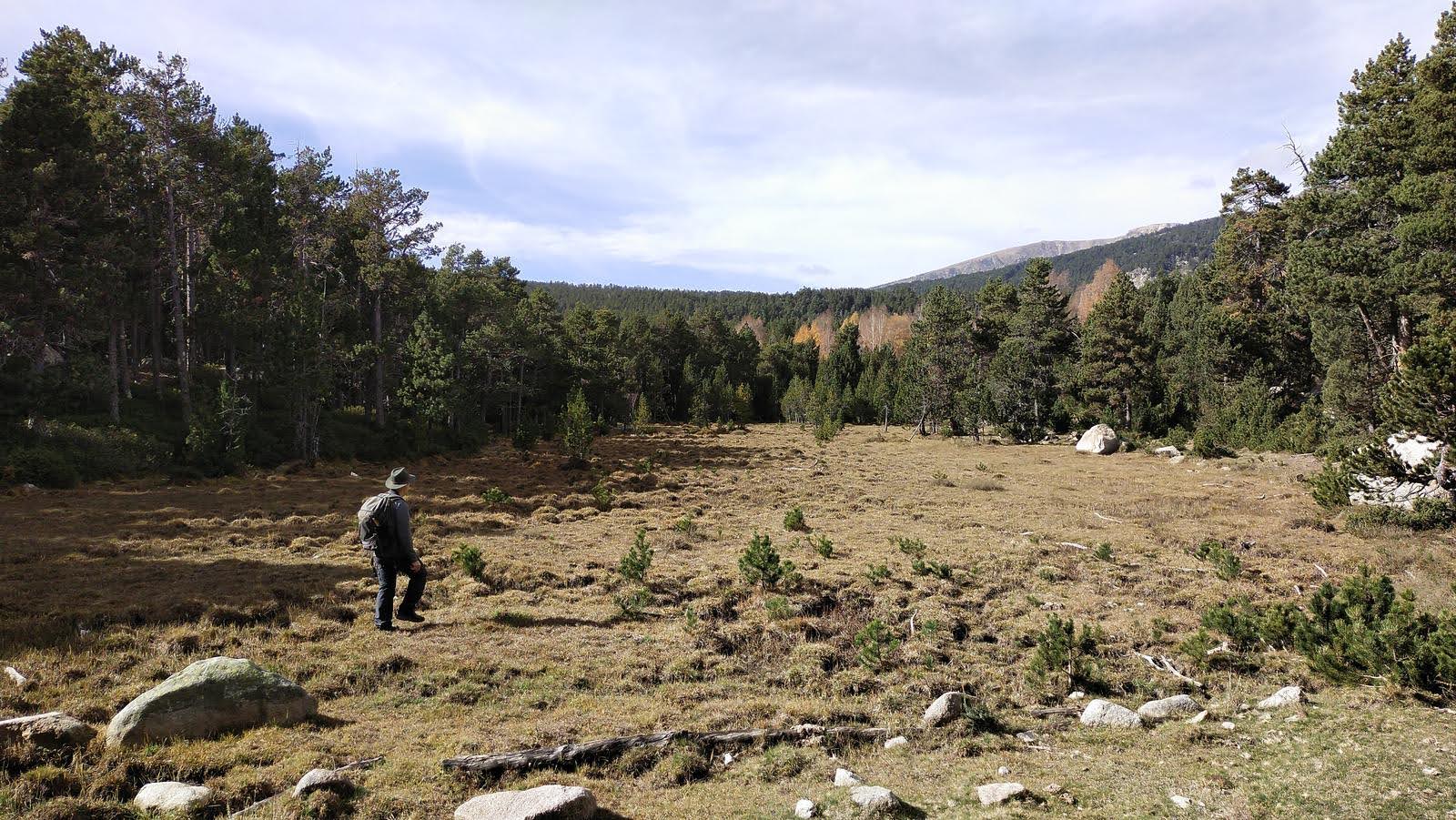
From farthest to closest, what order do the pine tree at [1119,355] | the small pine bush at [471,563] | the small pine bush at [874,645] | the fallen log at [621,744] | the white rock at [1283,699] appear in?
the pine tree at [1119,355], the small pine bush at [471,563], the small pine bush at [874,645], the white rock at [1283,699], the fallen log at [621,744]

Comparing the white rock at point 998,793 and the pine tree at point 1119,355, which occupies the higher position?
the pine tree at point 1119,355

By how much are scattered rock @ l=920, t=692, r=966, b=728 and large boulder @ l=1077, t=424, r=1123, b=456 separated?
131ft

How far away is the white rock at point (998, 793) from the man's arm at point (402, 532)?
7730 millimetres

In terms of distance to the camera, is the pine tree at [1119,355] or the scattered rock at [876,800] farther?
the pine tree at [1119,355]

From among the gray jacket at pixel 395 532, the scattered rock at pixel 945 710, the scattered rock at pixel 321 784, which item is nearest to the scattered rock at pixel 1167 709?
the scattered rock at pixel 945 710

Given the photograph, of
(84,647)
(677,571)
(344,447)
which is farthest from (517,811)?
(344,447)

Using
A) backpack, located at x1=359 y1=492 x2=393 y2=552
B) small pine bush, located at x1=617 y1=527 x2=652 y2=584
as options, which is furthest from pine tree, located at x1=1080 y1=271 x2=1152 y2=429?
backpack, located at x1=359 y1=492 x2=393 y2=552

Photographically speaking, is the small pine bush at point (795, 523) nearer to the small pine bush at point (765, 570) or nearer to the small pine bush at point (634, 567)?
the small pine bush at point (765, 570)

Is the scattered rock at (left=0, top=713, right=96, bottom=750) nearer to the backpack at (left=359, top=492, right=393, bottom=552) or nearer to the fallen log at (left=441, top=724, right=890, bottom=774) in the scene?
the fallen log at (left=441, top=724, right=890, bottom=774)

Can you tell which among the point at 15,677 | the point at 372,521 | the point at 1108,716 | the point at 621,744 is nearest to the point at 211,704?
the point at 15,677

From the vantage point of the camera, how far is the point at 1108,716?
22.9 feet

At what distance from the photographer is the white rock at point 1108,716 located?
6836mm

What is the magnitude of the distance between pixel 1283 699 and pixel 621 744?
7306mm

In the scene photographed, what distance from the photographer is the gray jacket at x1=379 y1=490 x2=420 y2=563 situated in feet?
29.3
